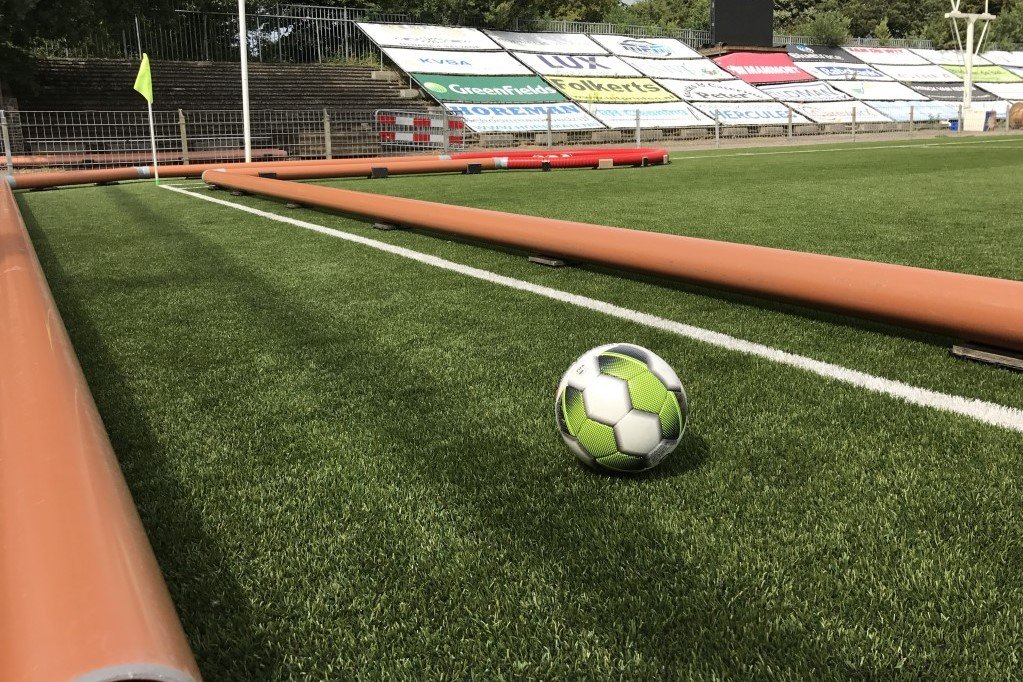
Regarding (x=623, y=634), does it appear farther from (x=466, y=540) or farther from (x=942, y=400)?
(x=942, y=400)

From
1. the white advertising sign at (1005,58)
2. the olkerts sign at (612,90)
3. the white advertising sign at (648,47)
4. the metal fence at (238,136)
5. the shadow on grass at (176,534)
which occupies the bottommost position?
the shadow on grass at (176,534)

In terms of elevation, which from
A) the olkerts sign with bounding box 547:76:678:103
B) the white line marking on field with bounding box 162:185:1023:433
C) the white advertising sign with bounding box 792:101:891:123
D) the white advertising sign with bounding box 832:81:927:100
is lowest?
the white line marking on field with bounding box 162:185:1023:433

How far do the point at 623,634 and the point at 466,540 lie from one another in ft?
1.62

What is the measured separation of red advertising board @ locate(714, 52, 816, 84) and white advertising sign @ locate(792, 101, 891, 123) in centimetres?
323

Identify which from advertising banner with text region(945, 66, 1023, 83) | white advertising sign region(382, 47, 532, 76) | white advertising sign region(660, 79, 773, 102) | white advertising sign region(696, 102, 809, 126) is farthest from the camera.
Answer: advertising banner with text region(945, 66, 1023, 83)

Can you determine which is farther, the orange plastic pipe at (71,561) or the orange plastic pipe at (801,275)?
the orange plastic pipe at (801,275)

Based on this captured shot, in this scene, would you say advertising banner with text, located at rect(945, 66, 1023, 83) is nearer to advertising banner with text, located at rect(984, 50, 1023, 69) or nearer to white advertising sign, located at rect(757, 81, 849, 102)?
advertising banner with text, located at rect(984, 50, 1023, 69)

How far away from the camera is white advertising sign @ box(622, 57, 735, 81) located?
1467 inches

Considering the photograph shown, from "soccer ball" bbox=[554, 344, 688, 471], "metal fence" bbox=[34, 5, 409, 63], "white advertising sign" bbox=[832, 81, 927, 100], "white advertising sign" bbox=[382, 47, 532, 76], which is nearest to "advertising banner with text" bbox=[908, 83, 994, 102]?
"white advertising sign" bbox=[832, 81, 927, 100]

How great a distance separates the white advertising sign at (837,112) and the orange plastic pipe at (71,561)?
37581 mm

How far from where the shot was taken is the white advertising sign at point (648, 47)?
39.5 metres

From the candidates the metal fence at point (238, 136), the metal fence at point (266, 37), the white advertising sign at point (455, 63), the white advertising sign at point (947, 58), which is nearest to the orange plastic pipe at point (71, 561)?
the metal fence at point (238, 136)

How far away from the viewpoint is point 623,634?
158 cm

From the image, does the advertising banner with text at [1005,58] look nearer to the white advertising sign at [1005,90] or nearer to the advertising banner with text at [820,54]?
the white advertising sign at [1005,90]
